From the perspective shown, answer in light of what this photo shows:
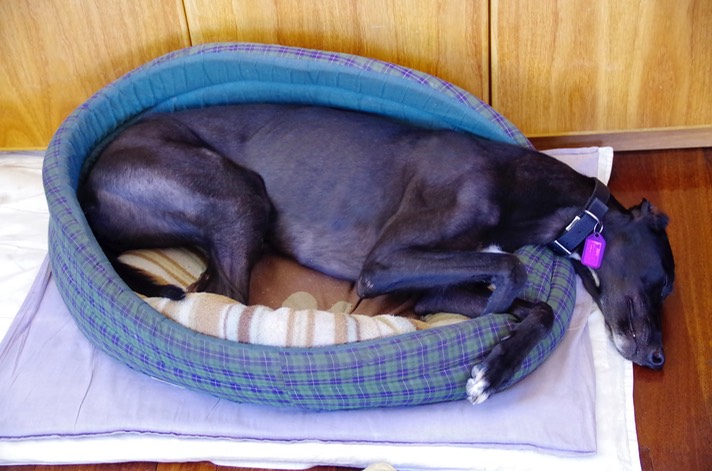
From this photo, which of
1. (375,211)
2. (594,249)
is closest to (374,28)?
(375,211)

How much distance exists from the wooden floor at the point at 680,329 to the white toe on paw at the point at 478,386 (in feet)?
1.42

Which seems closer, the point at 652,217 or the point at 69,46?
the point at 652,217

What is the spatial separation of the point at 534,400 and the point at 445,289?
1.41ft

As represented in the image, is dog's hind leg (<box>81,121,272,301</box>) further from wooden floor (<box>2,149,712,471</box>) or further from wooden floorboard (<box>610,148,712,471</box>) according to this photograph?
wooden floorboard (<box>610,148,712,471</box>)

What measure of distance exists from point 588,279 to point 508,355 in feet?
1.77

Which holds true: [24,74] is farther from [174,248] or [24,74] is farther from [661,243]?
[661,243]

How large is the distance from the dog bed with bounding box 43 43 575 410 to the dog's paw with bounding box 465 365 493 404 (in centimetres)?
2

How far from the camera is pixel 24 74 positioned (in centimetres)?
314

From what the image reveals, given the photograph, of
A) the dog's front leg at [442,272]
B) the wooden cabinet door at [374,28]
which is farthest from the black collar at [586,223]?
the wooden cabinet door at [374,28]

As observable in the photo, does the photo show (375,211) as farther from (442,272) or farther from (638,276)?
(638,276)

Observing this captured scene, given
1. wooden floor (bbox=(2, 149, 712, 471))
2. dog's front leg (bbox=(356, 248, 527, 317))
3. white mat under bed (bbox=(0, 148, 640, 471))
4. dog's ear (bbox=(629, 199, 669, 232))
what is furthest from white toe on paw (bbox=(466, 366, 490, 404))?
dog's ear (bbox=(629, 199, 669, 232))

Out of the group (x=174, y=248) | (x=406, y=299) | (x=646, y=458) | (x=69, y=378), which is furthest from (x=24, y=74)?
(x=646, y=458)

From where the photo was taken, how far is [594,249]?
2.48 meters

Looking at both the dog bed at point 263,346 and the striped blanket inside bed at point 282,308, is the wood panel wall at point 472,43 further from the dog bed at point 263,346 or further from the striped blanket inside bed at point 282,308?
the striped blanket inside bed at point 282,308
